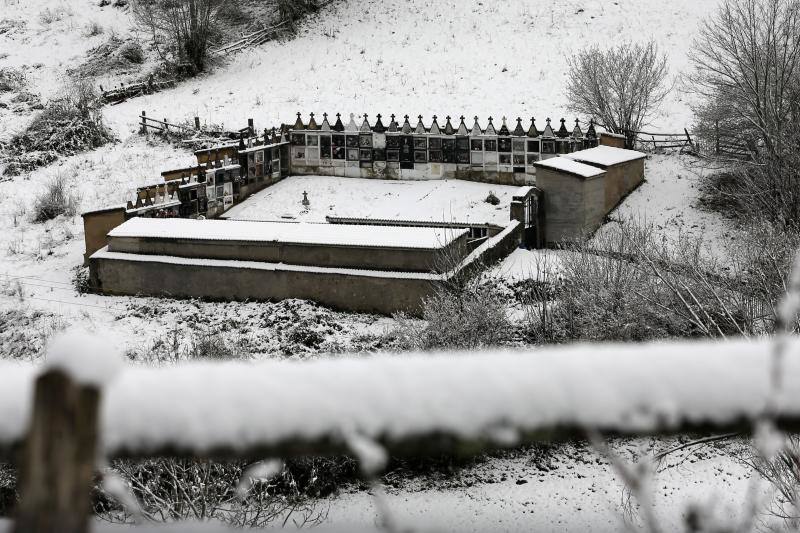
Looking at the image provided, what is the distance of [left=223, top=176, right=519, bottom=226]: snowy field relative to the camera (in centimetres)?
2272

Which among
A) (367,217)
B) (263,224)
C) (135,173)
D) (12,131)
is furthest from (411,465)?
(12,131)

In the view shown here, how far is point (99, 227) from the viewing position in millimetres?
19094

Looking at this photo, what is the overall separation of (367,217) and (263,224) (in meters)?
4.92

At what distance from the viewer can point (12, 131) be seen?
31.1 m

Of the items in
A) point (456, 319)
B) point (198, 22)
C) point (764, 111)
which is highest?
point (198, 22)

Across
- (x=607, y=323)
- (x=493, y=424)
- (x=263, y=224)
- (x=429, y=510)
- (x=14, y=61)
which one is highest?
(x=14, y=61)

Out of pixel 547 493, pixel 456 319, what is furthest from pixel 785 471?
pixel 456 319

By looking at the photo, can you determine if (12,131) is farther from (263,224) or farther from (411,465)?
(411,465)

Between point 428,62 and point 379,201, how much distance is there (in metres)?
16.2

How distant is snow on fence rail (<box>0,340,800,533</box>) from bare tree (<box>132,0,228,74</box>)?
129ft

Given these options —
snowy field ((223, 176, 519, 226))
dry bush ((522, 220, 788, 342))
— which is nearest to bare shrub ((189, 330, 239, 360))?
dry bush ((522, 220, 788, 342))

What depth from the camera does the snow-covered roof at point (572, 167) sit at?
65.3 feet

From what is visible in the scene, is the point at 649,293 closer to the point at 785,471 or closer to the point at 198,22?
the point at 785,471

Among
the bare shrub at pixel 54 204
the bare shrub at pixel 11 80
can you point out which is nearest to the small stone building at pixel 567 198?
the bare shrub at pixel 54 204
